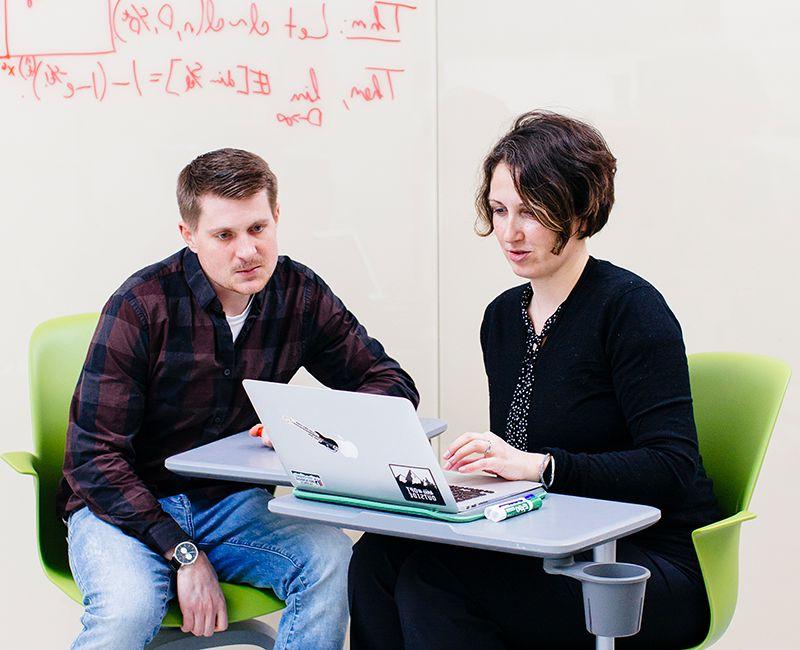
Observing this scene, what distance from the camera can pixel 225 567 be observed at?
7.43ft

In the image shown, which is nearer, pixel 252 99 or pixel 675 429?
pixel 675 429

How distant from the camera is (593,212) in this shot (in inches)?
76.7

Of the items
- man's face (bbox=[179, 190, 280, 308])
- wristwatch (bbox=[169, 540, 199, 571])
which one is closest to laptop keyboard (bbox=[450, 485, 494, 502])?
wristwatch (bbox=[169, 540, 199, 571])

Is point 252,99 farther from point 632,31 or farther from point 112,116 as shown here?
point 632,31

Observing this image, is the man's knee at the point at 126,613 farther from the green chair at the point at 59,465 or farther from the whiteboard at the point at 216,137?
the whiteboard at the point at 216,137

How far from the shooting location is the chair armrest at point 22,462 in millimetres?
2270

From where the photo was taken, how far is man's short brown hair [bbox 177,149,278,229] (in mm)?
2285

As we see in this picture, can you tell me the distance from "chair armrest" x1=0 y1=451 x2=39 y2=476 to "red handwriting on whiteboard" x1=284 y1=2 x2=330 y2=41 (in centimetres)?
128

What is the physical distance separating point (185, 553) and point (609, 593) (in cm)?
90

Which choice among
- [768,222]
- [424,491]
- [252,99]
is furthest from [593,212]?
[252,99]

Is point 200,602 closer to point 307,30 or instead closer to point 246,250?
point 246,250

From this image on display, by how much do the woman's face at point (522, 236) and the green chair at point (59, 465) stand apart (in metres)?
0.82

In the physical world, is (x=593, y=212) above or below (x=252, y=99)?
below

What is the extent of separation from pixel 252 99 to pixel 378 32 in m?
0.41
